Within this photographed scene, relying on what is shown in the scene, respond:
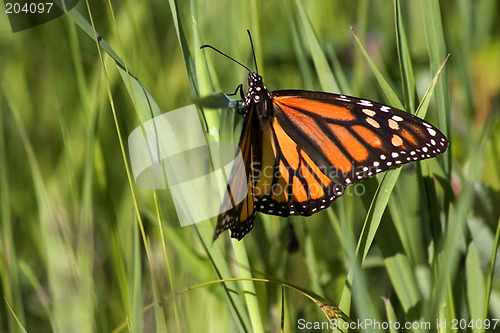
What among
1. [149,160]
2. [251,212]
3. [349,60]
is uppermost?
[349,60]

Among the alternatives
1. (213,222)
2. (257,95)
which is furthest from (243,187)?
(257,95)

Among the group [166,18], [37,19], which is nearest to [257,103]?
[37,19]

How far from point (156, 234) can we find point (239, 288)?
1.51ft

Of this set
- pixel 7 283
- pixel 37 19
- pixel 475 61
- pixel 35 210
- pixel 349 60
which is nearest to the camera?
pixel 7 283

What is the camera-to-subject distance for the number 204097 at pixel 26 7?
4.53ft

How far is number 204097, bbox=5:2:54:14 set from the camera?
1382 millimetres

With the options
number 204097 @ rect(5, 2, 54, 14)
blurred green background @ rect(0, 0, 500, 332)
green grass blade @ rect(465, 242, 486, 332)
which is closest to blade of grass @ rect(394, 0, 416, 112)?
blurred green background @ rect(0, 0, 500, 332)

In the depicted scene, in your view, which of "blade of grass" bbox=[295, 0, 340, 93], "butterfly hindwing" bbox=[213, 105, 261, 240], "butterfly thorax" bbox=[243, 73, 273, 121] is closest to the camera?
"butterfly hindwing" bbox=[213, 105, 261, 240]

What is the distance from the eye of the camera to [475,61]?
1.35m

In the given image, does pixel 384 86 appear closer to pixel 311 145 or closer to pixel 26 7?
pixel 311 145

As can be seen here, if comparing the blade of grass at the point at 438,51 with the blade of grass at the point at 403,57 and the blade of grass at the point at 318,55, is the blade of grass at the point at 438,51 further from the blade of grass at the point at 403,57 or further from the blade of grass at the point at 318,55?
the blade of grass at the point at 318,55

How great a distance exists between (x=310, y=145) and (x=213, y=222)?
1.02 feet

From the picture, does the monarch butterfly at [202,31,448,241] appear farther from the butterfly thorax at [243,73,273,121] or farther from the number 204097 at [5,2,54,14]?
the number 204097 at [5,2,54,14]

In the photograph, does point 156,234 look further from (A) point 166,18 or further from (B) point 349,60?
(A) point 166,18
